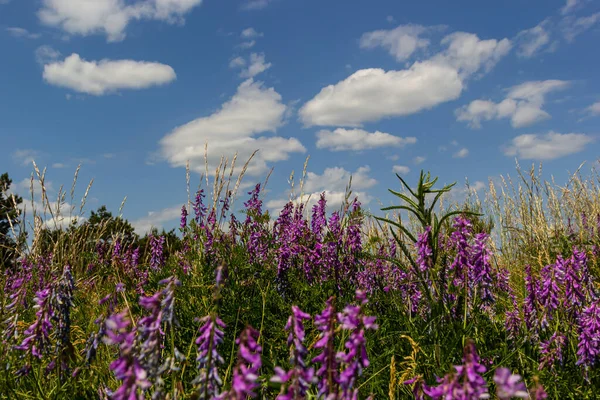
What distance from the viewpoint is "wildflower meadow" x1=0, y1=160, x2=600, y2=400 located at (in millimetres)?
1292

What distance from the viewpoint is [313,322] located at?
3.63m

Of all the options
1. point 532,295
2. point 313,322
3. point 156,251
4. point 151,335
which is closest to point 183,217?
point 156,251

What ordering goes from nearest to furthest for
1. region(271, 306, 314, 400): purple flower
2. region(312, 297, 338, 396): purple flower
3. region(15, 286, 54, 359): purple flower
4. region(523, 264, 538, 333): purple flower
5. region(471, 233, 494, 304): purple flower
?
1. region(271, 306, 314, 400): purple flower
2. region(312, 297, 338, 396): purple flower
3. region(15, 286, 54, 359): purple flower
4. region(471, 233, 494, 304): purple flower
5. region(523, 264, 538, 333): purple flower

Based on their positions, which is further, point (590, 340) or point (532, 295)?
point (532, 295)

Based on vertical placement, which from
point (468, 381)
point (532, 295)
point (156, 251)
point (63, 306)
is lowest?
point (468, 381)

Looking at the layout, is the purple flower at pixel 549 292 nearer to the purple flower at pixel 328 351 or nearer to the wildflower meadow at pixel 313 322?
the wildflower meadow at pixel 313 322

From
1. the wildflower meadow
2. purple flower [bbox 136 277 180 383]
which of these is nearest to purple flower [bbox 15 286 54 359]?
the wildflower meadow

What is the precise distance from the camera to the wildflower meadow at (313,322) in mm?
1292

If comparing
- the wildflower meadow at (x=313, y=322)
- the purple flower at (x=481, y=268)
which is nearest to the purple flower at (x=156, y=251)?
the wildflower meadow at (x=313, y=322)

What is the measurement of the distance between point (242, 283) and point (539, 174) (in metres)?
7.86

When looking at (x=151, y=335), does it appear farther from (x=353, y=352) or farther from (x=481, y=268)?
(x=481, y=268)

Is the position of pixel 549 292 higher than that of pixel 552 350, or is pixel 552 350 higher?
pixel 549 292

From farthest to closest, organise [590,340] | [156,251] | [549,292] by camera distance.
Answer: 1. [156,251]
2. [549,292]
3. [590,340]

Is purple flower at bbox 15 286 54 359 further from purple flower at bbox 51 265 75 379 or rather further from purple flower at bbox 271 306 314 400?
purple flower at bbox 271 306 314 400
